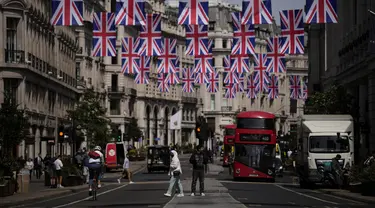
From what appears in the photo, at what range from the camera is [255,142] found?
65.1 metres

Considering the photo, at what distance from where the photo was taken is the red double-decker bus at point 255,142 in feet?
214

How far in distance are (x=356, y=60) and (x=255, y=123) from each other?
13983 mm

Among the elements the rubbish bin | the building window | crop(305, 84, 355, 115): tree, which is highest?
Answer: the building window

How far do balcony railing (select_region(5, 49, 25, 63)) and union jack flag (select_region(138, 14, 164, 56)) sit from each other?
35.2ft

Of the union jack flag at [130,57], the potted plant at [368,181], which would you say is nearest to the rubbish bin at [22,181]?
the potted plant at [368,181]

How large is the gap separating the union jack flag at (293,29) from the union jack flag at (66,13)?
12.9m

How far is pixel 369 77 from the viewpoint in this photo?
68812mm

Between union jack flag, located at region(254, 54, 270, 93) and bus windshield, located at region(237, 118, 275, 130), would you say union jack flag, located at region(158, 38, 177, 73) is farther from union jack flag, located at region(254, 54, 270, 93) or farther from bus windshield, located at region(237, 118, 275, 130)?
union jack flag, located at region(254, 54, 270, 93)

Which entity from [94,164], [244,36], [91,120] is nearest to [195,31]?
[244,36]

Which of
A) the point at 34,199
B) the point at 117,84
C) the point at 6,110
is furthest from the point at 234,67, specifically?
the point at 117,84

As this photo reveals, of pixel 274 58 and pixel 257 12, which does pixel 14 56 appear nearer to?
pixel 274 58

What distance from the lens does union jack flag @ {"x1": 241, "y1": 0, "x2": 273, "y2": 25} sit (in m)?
52.2

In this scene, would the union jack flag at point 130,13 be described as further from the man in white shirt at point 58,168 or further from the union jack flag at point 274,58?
the union jack flag at point 274,58

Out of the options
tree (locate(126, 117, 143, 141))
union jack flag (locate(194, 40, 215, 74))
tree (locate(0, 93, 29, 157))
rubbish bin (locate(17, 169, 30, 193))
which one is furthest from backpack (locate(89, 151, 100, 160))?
tree (locate(126, 117, 143, 141))
